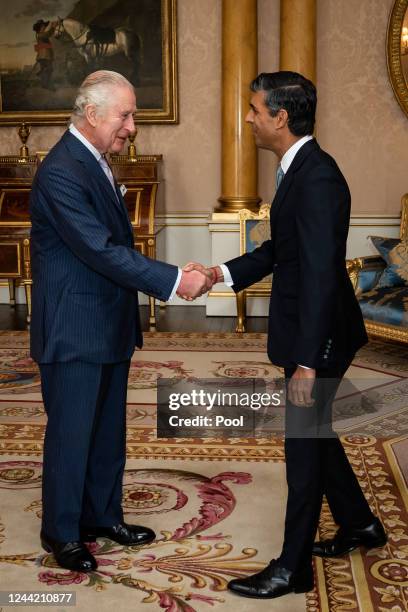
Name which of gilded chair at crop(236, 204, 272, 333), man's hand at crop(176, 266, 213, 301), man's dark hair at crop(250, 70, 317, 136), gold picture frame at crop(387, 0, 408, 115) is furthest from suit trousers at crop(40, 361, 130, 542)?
gold picture frame at crop(387, 0, 408, 115)

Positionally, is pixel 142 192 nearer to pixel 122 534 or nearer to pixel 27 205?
pixel 27 205

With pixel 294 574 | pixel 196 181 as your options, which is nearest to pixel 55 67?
pixel 196 181

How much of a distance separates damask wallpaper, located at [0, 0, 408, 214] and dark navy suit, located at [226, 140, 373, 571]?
18.2ft

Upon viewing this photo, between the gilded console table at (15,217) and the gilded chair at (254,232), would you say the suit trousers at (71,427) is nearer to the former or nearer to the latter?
the gilded chair at (254,232)

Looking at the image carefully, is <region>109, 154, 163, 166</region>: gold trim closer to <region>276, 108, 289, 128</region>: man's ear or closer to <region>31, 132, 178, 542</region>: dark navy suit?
<region>31, 132, 178, 542</region>: dark navy suit

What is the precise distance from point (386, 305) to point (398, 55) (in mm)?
2954

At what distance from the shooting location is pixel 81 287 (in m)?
2.86

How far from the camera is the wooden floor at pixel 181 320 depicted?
7262 millimetres

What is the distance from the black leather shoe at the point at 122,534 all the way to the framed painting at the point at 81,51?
5.57m

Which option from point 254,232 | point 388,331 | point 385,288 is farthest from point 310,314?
point 254,232

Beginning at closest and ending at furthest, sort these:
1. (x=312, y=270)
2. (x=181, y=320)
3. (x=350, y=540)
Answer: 1. (x=312, y=270)
2. (x=350, y=540)
3. (x=181, y=320)

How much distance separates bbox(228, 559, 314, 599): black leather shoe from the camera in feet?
9.02

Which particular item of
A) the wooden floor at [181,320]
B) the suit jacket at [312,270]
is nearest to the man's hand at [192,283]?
the suit jacket at [312,270]

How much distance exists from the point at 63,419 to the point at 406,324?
343 centimetres
